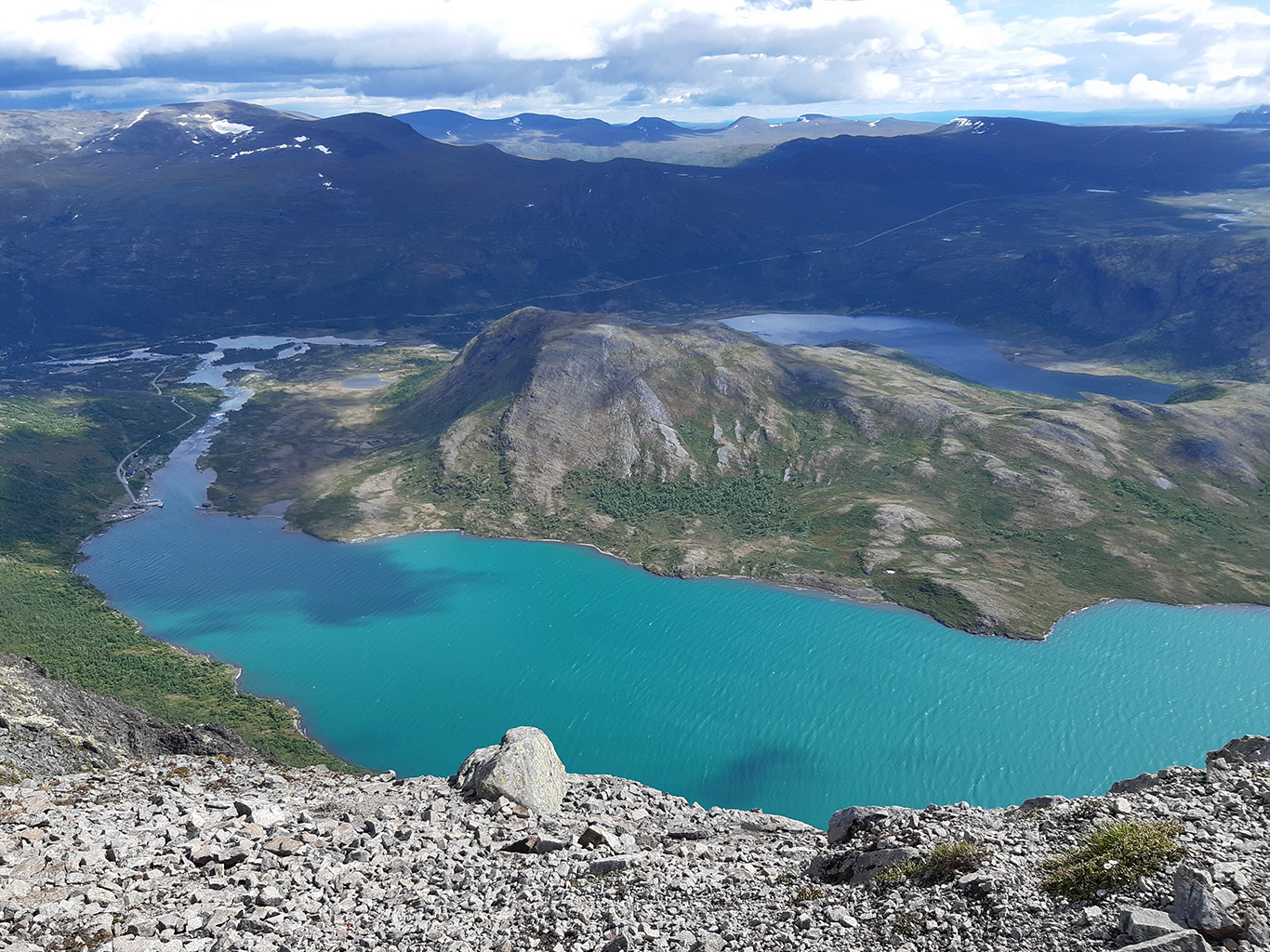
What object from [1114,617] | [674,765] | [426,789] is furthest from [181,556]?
[1114,617]

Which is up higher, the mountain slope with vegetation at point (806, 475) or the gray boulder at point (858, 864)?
the gray boulder at point (858, 864)

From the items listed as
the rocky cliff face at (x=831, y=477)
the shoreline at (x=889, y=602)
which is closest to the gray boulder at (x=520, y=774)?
the shoreline at (x=889, y=602)

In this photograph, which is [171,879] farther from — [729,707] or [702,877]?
[729,707]

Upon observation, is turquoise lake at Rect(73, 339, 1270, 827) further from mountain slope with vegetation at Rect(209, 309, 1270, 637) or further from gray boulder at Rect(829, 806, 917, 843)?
gray boulder at Rect(829, 806, 917, 843)

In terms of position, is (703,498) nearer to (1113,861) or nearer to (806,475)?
(806,475)

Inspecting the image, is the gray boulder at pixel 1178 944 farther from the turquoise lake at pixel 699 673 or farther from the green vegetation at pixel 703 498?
the green vegetation at pixel 703 498

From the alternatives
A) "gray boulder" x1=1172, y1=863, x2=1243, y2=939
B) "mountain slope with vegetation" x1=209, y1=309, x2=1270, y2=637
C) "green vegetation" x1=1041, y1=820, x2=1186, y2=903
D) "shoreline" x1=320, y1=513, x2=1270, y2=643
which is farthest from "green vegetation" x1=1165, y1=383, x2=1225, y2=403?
"gray boulder" x1=1172, y1=863, x2=1243, y2=939
